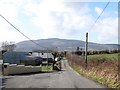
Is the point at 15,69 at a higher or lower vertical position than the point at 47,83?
higher

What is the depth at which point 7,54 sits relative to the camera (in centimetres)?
7131

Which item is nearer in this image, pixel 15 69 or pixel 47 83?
pixel 47 83

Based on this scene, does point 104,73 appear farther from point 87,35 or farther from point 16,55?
point 16,55

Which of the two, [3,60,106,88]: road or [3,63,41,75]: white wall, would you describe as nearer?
[3,60,106,88]: road

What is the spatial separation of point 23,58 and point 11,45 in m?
69.0

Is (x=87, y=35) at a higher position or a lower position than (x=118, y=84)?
higher

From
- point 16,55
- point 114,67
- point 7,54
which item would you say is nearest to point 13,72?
point 114,67

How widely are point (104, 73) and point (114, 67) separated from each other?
104 inches

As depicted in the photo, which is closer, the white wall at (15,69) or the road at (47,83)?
the road at (47,83)

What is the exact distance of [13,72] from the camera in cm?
3897

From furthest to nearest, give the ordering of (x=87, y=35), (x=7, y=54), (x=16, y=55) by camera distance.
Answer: (x=16, y=55) → (x=7, y=54) → (x=87, y=35)

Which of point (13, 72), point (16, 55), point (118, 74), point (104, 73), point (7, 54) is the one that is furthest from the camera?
point (16, 55)

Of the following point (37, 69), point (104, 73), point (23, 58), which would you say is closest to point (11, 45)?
point (23, 58)

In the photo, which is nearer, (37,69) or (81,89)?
(81,89)
